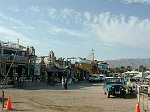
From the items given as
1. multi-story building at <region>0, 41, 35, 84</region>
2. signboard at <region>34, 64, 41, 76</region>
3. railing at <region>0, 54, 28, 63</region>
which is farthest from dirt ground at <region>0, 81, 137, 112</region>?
signboard at <region>34, 64, 41, 76</region>

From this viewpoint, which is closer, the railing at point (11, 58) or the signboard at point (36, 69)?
the railing at point (11, 58)

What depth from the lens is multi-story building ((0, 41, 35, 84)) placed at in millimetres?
48281

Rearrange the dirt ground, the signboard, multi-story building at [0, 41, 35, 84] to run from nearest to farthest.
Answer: the dirt ground → multi-story building at [0, 41, 35, 84] → the signboard

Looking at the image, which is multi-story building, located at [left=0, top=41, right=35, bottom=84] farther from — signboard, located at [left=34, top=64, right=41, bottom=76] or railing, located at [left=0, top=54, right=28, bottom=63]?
signboard, located at [left=34, top=64, right=41, bottom=76]

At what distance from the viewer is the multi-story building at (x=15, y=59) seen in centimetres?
4828

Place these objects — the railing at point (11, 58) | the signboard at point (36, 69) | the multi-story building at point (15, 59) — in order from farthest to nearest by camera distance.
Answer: the signboard at point (36, 69) → the multi-story building at point (15, 59) → the railing at point (11, 58)

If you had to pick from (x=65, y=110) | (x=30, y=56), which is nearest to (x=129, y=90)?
(x=65, y=110)


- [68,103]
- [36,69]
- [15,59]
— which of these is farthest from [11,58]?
[68,103]

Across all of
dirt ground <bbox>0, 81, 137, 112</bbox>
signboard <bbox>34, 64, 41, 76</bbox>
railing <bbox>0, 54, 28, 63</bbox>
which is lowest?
dirt ground <bbox>0, 81, 137, 112</bbox>

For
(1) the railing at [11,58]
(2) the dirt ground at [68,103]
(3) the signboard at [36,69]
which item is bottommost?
(2) the dirt ground at [68,103]

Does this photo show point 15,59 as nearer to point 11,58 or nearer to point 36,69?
point 11,58

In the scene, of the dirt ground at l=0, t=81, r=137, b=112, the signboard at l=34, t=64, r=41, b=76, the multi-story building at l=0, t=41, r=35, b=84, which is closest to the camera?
the dirt ground at l=0, t=81, r=137, b=112

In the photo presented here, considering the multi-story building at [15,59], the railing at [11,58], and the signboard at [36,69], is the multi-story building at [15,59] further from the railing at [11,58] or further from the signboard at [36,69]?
the signboard at [36,69]

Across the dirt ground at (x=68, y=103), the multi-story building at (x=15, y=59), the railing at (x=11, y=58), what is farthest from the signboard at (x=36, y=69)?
the dirt ground at (x=68, y=103)
